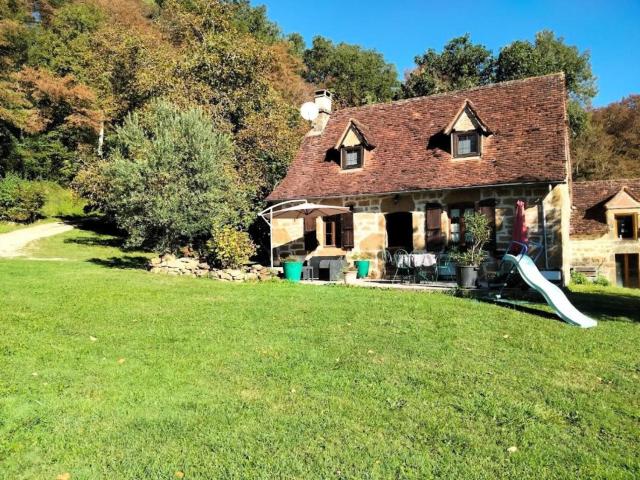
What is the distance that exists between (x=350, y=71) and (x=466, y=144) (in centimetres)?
3222

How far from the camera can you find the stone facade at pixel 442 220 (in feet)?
48.6

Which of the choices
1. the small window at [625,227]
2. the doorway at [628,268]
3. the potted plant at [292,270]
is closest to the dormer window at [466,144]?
the potted plant at [292,270]

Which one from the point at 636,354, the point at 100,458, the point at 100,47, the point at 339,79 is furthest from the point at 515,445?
the point at 339,79

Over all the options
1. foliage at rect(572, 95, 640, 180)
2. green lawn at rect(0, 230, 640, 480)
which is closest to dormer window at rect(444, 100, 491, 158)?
green lawn at rect(0, 230, 640, 480)

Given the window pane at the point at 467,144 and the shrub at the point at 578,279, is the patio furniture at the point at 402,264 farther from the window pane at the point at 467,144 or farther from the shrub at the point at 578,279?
the shrub at the point at 578,279

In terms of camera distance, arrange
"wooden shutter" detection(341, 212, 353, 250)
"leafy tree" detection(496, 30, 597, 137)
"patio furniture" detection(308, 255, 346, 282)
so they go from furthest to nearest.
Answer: "leafy tree" detection(496, 30, 597, 137) < "wooden shutter" detection(341, 212, 353, 250) < "patio furniture" detection(308, 255, 346, 282)

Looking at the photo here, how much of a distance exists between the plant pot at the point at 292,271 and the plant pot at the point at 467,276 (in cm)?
493

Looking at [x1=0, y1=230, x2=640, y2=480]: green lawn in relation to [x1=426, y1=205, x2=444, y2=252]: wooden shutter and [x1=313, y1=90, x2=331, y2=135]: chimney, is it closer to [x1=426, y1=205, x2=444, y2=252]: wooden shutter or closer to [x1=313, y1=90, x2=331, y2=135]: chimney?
[x1=426, y1=205, x2=444, y2=252]: wooden shutter

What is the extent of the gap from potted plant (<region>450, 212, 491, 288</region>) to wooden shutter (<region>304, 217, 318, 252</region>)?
532 cm

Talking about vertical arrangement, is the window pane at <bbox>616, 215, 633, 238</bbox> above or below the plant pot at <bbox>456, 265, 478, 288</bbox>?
above

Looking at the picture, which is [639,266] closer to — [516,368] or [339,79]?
[516,368]

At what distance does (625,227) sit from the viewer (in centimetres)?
2334

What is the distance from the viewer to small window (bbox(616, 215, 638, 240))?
2316 centimetres

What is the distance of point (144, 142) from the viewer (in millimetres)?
15242
